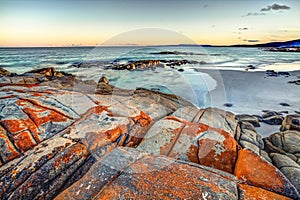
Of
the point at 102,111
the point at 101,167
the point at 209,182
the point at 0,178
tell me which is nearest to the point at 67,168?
the point at 101,167

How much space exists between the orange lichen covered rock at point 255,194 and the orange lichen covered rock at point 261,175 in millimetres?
126

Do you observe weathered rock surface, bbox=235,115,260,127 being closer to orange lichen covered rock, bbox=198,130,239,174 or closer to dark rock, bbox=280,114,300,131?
dark rock, bbox=280,114,300,131

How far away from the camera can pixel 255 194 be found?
2242mm

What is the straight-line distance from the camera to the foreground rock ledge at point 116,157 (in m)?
2.28

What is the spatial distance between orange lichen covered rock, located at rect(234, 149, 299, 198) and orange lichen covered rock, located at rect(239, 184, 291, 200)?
0.13 m

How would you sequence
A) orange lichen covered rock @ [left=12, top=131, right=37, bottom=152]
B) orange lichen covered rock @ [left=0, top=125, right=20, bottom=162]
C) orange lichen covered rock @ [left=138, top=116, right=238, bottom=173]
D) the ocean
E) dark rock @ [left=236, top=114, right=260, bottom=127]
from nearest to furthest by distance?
1. orange lichen covered rock @ [left=0, top=125, right=20, bottom=162]
2. orange lichen covered rock @ [left=12, top=131, right=37, bottom=152]
3. orange lichen covered rock @ [left=138, top=116, right=238, bottom=173]
4. dark rock @ [left=236, top=114, right=260, bottom=127]
5. the ocean

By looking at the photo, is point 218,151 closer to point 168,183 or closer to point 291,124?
point 168,183

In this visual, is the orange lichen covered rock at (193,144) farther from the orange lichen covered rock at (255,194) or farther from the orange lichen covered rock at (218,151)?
the orange lichen covered rock at (255,194)

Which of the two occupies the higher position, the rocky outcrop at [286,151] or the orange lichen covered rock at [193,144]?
the orange lichen covered rock at [193,144]

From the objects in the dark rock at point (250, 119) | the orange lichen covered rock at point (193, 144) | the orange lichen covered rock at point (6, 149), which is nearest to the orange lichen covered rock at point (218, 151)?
the orange lichen covered rock at point (193, 144)

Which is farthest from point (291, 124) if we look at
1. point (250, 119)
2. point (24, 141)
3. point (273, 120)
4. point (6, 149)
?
A: point (6, 149)

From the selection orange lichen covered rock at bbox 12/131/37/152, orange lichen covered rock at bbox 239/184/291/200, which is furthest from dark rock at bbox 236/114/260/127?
orange lichen covered rock at bbox 12/131/37/152

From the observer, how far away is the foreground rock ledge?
2283 millimetres

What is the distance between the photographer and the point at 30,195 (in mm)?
2385
